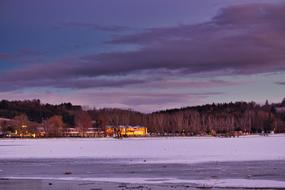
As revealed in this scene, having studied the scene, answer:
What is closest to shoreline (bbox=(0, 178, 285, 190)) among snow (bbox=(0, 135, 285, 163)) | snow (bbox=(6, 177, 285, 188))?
snow (bbox=(6, 177, 285, 188))

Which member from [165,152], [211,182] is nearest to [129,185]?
[211,182]

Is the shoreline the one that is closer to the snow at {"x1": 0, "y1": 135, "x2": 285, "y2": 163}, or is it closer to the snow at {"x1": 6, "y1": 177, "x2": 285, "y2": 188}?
the snow at {"x1": 6, "y1": 177, "x2": 285, "y2": 188}

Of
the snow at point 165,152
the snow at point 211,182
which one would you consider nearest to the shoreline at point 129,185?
the snow at point 211,182

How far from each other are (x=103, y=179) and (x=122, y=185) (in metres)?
2.78

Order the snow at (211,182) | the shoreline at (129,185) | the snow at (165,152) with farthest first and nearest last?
the snow at (165,152), the snow at (211,182), the shoreline at (129,185)

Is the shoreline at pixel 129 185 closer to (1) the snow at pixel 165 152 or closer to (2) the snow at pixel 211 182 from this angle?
(2) the snow at pixel 211 182

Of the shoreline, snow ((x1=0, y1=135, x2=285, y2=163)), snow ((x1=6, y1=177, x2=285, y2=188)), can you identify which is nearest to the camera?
the shoreline

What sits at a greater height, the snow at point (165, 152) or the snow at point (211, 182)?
the snow at point (165, 152)

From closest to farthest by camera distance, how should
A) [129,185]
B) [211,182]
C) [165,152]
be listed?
[129,185]
[211,182]
[165,152]

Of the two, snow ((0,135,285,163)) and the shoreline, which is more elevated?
snow ((0,135,285,163))

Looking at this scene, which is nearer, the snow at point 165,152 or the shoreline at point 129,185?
the shoreline at point 129,185

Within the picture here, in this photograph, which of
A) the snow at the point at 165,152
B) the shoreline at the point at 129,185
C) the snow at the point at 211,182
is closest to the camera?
the shoreline at the point at 129,185

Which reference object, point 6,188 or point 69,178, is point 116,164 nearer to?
point 69,178

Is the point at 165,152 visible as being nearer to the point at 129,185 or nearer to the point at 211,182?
the point at 211,182
